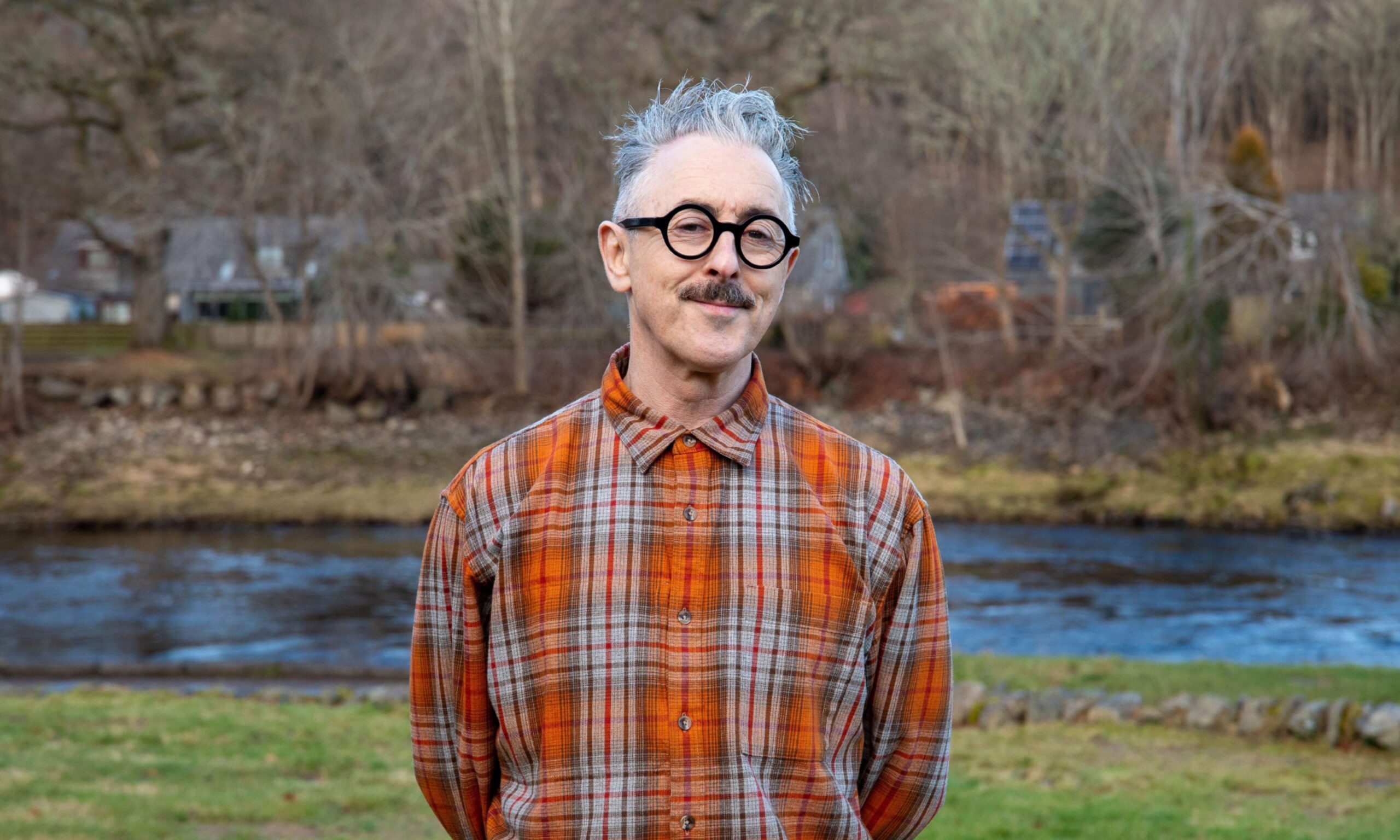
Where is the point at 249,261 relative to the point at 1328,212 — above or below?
below

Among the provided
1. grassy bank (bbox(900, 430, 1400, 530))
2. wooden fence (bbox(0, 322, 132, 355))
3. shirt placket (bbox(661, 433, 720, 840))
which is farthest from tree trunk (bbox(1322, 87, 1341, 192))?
shirt placket (bbox(661, 433, 720, 840))

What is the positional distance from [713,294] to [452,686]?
0.79 m

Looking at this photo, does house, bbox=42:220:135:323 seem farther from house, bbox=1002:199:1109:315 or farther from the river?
house, bbox=1002:199:1109:315

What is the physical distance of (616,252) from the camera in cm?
230

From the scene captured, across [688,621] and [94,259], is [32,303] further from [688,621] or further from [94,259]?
[688,621]

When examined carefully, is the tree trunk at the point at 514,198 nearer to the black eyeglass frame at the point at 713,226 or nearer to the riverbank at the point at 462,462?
the riverbank at the point at 462,462

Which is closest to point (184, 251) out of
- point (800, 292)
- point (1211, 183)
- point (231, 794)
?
point (800, 292)

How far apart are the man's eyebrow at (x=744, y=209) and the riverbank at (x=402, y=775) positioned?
491cm

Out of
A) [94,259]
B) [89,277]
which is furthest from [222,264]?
[94,259]

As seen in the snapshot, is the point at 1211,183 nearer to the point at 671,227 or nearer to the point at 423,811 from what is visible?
the point at 423,811

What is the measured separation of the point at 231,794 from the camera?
7160 millimetres

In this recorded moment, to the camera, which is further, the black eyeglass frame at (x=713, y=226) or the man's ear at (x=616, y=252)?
the man's ear at (x=616, y=252)

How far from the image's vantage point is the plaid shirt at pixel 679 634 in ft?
7.02

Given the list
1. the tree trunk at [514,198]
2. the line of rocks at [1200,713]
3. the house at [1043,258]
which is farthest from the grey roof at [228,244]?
the line of rocks at [1200,713]
